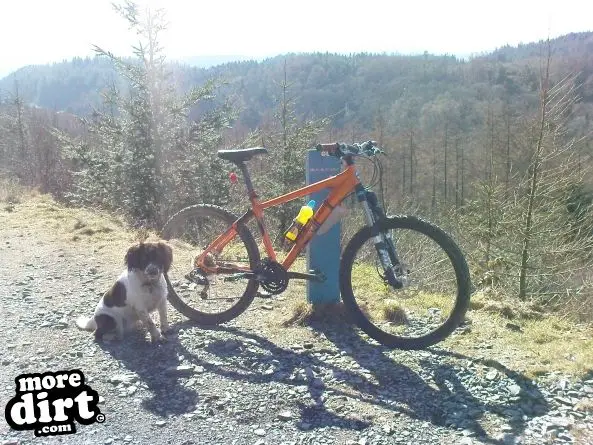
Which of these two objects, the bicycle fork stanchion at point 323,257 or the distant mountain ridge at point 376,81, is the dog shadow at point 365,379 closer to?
the bicycle fork stanchion at point 323,257

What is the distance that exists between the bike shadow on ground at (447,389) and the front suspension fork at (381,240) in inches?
22.8

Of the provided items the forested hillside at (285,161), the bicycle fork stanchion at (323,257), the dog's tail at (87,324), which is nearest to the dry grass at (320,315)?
the bicycle fork stanchion at (323,257)

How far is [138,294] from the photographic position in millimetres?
4188

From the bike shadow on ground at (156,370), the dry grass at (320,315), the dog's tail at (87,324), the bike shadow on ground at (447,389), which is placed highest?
the dry grass at (320,315)

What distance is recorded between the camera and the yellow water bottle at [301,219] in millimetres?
4090

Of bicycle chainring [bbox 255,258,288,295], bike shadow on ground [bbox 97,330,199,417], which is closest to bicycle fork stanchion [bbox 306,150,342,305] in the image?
bicycle chainring [bbox 255,258,288,295]

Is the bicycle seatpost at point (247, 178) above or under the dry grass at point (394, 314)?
above

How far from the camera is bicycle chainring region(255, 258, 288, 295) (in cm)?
423

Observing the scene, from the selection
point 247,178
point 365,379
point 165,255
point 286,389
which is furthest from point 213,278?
point 365,379

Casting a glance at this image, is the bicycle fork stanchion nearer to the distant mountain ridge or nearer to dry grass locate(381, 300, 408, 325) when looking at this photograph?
dry grass locate(381, 300, 408, 325)

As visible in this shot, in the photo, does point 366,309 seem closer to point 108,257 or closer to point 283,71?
point 108,257

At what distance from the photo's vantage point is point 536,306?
499 centimetres

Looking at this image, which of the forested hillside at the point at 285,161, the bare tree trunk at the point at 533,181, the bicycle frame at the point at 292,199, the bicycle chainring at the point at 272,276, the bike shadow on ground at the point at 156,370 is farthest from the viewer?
the forested hillside at the point at 285,161

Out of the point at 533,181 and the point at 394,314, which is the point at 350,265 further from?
the point at 533,181
